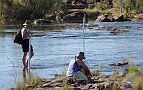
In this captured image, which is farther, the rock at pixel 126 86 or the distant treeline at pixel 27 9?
the distant treeline at pixel 27 9

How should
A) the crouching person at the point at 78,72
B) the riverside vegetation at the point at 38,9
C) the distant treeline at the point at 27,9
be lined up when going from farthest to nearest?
the riverside vegetation at the point at 38,9, the distant treeline at the point at 27,9, the crouching person at the point at 78,72

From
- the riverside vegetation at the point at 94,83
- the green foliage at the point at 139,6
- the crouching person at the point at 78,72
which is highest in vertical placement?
the crouching person at the point at 78,72

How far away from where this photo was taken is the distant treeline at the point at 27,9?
106188 mm

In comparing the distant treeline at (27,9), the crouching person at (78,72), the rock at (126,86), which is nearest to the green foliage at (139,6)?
the distant treeline at (27,9)

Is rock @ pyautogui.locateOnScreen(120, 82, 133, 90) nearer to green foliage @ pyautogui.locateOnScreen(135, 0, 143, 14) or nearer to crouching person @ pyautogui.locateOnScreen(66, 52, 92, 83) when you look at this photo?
crouching person @ pyautogui.locateOnScreen(66, 52, 92, 83)

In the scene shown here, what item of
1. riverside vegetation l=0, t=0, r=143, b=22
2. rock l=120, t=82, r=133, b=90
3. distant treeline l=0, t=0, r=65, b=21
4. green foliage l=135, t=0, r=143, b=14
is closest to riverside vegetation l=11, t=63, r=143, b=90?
rock l=120, t=82, r=133, b=90

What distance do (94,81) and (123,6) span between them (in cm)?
10601

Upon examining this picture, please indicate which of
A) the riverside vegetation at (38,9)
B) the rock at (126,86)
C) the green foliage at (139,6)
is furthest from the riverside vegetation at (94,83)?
the green foliage at (139,6)

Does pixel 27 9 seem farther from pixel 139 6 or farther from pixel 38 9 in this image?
pixel 139 6

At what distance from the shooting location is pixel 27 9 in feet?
362

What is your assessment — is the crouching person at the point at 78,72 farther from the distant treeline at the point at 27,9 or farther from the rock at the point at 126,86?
the distant treeline at the point at 27,9

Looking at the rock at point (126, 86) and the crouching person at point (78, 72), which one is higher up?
the crouching person at point (78, 72)

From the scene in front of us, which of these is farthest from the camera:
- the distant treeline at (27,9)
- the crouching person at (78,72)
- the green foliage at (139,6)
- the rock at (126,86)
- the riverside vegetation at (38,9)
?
the green foliage at (139,6)

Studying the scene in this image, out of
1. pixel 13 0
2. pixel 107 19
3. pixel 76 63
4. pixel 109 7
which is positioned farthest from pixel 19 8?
pixel 76 63
